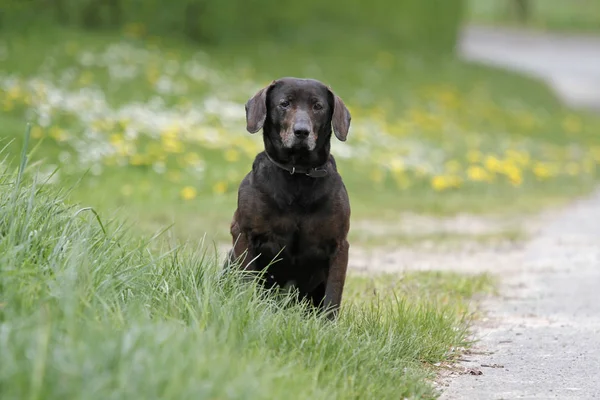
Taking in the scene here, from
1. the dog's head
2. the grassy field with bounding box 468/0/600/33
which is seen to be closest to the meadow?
the dog's head

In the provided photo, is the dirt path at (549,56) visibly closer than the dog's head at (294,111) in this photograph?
No

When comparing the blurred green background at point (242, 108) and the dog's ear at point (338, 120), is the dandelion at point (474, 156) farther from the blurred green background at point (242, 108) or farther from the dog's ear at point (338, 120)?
the dog's ear at point (338, 120)

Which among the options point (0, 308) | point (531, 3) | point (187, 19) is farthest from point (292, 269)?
point (531, 3)

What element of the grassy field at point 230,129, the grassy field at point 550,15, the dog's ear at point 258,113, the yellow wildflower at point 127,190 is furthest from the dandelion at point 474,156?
the grassy field at point 550,15

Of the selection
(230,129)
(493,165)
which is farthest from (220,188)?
(493,165)

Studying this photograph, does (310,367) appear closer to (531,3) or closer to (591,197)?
(591,197)

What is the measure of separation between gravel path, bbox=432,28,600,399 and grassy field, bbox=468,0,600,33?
29.0 meters

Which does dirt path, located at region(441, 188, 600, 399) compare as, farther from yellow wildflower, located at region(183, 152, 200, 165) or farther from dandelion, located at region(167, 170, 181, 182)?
yellow wildflower, located at region(183, 152, 200, 165)

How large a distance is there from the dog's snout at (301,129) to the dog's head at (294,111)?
0.20 feet

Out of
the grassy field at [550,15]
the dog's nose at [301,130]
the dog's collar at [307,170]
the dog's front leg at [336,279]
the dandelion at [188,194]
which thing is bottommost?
the dandelion at [188,194]

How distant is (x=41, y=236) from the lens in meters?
4.77

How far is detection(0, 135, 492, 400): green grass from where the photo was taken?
133 inches

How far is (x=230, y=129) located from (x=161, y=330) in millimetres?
10032

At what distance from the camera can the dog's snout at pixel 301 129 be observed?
A: 17.9ft
